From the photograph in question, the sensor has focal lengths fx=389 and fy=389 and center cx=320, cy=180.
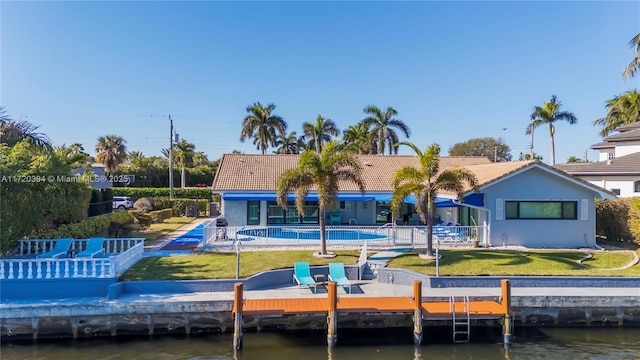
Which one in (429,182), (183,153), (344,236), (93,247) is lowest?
(93,247)

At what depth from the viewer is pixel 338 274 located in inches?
699

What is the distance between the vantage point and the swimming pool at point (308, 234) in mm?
25078

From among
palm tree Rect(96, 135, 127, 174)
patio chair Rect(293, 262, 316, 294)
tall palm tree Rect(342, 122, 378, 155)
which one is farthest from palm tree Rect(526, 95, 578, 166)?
palm tree Rect(96, 135, 127, 174)

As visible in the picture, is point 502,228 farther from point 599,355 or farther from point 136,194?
point 136,194

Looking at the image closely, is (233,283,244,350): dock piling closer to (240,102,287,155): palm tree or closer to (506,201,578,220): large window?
(506,201,578,220): large window

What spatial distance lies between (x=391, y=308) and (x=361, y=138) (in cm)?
4587

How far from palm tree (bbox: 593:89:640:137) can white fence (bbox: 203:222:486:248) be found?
48.3 meters

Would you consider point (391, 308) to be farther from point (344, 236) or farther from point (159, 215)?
point (159, 215)

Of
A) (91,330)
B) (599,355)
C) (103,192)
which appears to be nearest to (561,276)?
(599,355)

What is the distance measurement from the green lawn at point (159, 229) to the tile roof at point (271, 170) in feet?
18.2

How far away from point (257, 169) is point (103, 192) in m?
12.3

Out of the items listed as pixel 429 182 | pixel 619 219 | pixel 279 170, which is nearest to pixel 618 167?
pixel 619 219

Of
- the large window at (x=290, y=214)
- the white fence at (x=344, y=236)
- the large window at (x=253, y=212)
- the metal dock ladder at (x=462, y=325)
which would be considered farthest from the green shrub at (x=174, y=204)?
the metal dock ladder at (x=462, y=325)

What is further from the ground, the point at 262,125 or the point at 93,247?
the point at 262,125
